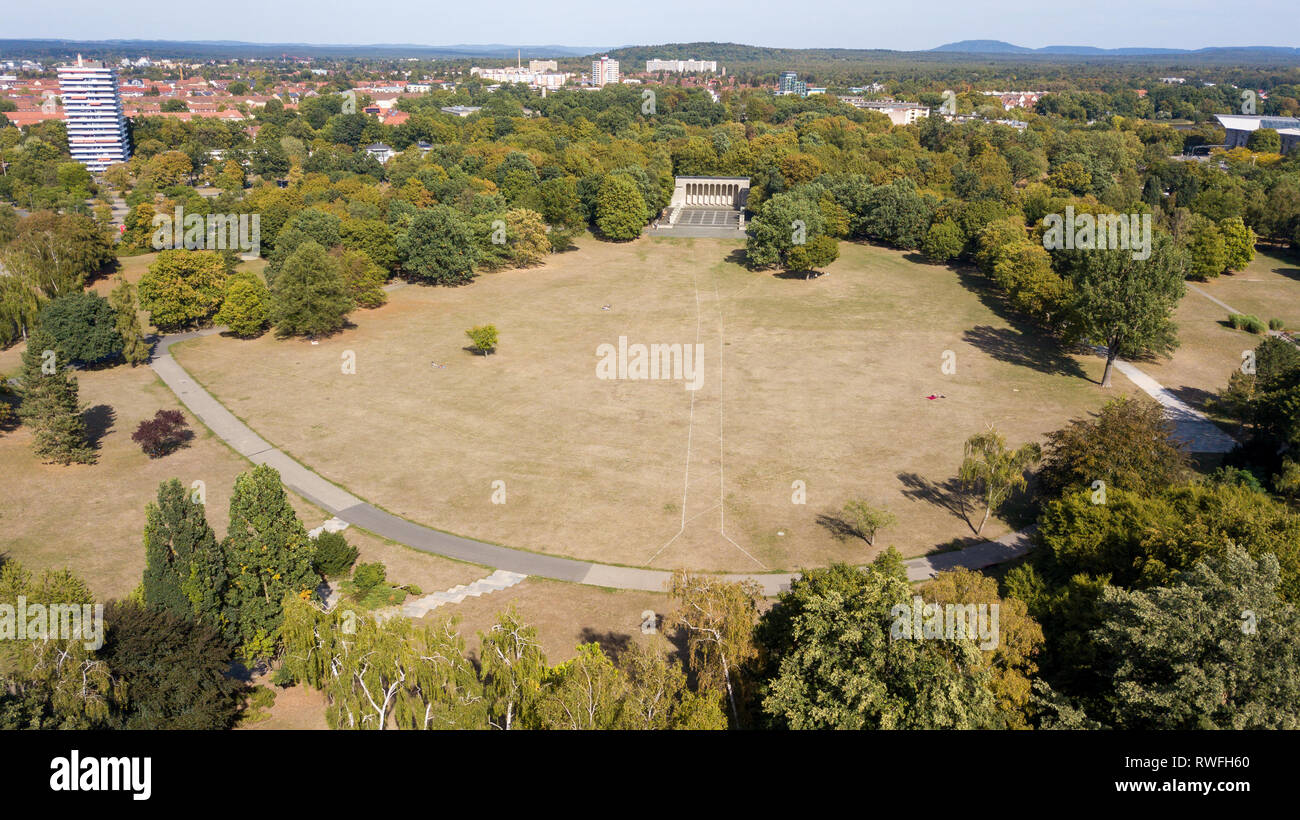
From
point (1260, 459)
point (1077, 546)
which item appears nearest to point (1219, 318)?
point (1260, 459)

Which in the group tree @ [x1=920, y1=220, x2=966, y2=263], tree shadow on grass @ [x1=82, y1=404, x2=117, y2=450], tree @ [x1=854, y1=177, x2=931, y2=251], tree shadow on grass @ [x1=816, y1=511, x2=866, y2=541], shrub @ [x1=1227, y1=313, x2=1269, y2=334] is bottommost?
tree shadow on grass @ [x1=816, y1=511, x2=866, y2=541]

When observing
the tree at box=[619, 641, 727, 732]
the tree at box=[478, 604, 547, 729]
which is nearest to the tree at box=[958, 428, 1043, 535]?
the tree at box=[619, 641, 727, 732]

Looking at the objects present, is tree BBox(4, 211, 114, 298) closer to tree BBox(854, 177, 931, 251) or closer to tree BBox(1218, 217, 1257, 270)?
tree BBox(854, 177, 931, 251)

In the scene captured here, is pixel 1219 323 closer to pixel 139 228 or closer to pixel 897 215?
pixel 897 215

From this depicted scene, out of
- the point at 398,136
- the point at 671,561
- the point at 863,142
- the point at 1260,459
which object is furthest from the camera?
the point at 398,136

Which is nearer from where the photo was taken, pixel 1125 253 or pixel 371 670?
pixel 371 670

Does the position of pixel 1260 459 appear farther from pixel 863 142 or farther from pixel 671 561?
pixel 863 142

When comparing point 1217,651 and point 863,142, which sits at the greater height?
point 863,142
